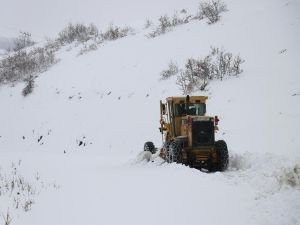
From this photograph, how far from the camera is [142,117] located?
19.7 m

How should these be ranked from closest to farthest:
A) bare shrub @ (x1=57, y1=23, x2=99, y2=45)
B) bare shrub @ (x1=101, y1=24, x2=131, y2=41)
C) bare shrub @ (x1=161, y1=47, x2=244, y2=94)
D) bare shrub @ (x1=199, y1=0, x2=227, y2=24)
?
bare shrub @ (x1=161, y1=47, x2=244, y2=94)
bare shrub @ (x1=199, y1=0, x2=227, y2=24)
bare shrub @ (x1=101, y1=24, x2=131, y2=41)
bare shrub @ (x1=57, y1=23, x2=99, y2=45)

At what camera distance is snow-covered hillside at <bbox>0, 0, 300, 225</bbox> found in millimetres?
6266

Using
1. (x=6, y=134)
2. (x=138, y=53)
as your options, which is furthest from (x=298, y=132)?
(x=6, y=134)

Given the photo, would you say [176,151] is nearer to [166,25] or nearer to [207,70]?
[207,70]

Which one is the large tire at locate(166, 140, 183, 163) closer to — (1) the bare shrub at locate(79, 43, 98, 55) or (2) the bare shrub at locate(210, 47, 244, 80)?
(2) the bare shrub at locate(210, 47, 244, 80)

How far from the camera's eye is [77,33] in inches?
1560

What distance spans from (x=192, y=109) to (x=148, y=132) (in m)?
6.24

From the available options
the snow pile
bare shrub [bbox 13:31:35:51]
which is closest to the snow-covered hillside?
the snow pile

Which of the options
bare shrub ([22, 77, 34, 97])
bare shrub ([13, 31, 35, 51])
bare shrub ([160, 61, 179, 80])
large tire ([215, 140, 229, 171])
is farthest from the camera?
bare shrub ([13, 31, 35, 51])

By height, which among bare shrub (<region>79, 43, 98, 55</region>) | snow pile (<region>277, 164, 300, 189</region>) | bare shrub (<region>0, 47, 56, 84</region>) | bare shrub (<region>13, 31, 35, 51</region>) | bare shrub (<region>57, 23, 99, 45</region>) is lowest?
snow pile (<region>277, 164, 300, 189</region>)

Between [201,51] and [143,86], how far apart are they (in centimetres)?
398

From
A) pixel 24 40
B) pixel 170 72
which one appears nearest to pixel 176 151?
pixel 170 72

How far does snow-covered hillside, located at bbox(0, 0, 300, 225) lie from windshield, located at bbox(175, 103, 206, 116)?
174cm

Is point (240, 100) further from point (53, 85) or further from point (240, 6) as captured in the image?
point (53, 85)
